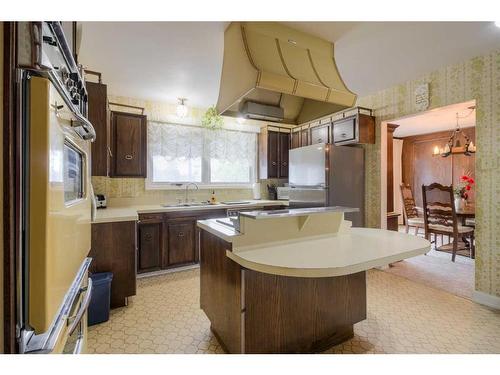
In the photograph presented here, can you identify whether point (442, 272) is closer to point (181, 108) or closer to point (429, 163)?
point (429, 163)

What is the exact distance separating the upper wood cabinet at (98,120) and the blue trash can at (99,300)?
0.95m

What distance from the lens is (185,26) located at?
1.90 metres

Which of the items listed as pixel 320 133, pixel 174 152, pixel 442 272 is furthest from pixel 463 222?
pixel 174 152

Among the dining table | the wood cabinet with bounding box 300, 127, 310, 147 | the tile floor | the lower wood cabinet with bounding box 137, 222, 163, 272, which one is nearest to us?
the tile floor

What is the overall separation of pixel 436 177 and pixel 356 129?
4.23 m

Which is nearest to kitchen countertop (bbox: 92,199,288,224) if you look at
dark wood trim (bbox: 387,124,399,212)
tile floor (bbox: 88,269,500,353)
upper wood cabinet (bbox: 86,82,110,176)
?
upper wood cabinet (bbox: 86,82,110,176)

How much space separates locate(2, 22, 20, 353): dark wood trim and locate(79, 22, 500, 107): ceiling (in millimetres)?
1636

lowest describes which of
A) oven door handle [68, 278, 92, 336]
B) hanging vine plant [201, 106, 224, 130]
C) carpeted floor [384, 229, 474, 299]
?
carpeted floor [384, 229, 474, 299]

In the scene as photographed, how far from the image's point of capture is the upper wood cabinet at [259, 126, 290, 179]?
167 inches

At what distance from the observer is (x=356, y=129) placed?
129 inches

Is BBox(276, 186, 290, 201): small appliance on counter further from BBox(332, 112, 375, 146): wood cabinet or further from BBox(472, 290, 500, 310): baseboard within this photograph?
BBox(472, 290, 500, 310): baseboard

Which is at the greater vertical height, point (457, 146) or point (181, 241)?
point (457, 146)
